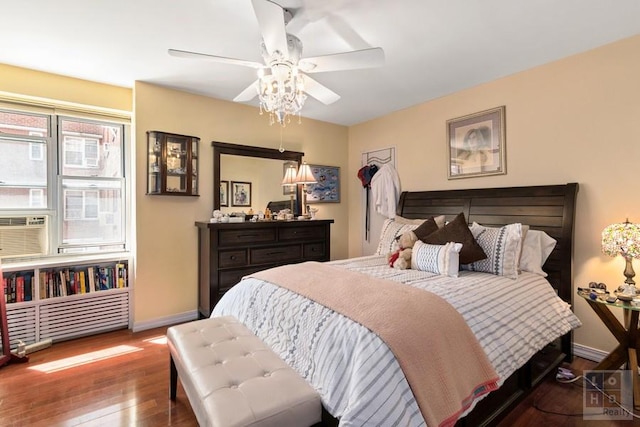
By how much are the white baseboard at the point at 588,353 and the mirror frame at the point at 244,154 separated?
3202mm

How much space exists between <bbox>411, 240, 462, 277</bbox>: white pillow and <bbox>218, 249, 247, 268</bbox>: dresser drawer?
5.93ft

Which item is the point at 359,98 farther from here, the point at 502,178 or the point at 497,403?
the point at 497,403

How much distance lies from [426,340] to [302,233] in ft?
→ 8.26

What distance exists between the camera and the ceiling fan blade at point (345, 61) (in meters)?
1.81

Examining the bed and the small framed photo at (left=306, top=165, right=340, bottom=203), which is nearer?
the bed

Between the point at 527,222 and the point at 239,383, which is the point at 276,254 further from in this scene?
the point at 527,222

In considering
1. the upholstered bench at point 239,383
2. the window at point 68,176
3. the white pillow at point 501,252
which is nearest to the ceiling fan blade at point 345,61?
the white pillow at point 501,252

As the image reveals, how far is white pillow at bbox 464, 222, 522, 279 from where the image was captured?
233 centimetres

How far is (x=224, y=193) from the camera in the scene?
3.64 m

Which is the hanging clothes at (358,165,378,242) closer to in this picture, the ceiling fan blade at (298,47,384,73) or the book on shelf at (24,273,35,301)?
the ceiling fan blade at (298,47,384,73)

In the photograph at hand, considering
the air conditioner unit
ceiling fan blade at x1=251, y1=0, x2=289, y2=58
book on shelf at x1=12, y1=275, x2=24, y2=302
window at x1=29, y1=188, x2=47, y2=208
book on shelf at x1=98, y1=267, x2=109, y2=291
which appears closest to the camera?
ceiling fan blade at x1=251, y1=0, x2=289, y2=58

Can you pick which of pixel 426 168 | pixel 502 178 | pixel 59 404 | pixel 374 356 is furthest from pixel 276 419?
pixel 426 168

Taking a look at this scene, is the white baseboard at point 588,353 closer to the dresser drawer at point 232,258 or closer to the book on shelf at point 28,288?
the dresser drawer at point 232,258

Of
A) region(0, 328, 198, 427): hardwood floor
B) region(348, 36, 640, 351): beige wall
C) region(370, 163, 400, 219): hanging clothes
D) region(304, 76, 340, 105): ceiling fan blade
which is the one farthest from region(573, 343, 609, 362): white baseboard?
region(0, 328, 198, 427): hardwood floor
